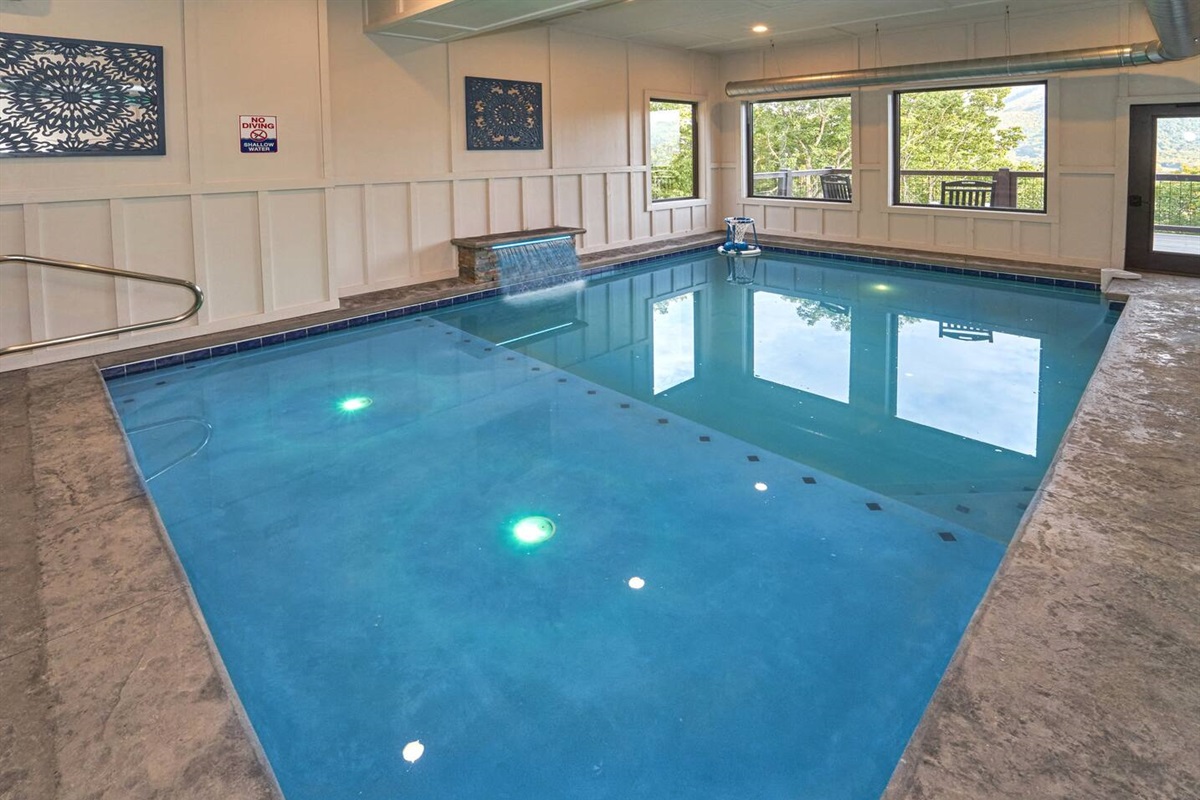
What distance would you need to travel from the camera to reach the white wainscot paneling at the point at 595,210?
31.2ft

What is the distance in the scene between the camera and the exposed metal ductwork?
4.93 m

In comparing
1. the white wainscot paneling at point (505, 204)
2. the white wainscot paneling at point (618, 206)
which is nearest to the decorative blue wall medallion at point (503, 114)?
the white wainscot paneling at point (505, 204)

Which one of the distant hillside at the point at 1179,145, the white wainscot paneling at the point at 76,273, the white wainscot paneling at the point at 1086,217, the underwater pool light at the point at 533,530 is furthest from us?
the white wainscot paneling at the point at 1086,217

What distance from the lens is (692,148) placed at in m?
11.2

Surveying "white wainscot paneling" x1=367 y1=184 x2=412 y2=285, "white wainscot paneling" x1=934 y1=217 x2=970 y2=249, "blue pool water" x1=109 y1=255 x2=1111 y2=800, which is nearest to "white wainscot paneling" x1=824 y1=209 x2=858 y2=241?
"white wainscot paneling" x1=934 y1=217 x2=970 y2=249

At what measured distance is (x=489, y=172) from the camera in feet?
27.1

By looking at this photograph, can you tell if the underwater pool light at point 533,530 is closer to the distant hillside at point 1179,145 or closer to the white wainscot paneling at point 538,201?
the white wainscot paneling at point 538,201

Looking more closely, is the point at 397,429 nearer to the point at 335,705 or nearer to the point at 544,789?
the point at 335,705

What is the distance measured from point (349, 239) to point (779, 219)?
6.32 metres

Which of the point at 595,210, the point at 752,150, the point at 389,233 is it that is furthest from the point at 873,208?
the point at 389,233

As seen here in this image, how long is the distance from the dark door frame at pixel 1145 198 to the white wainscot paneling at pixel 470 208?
21.6ft

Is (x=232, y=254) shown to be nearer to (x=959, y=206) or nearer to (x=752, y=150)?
(x=752, y=150)

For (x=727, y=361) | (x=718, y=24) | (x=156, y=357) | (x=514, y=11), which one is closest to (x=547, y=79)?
(x=718, y=24)

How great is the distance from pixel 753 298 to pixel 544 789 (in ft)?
21.2
